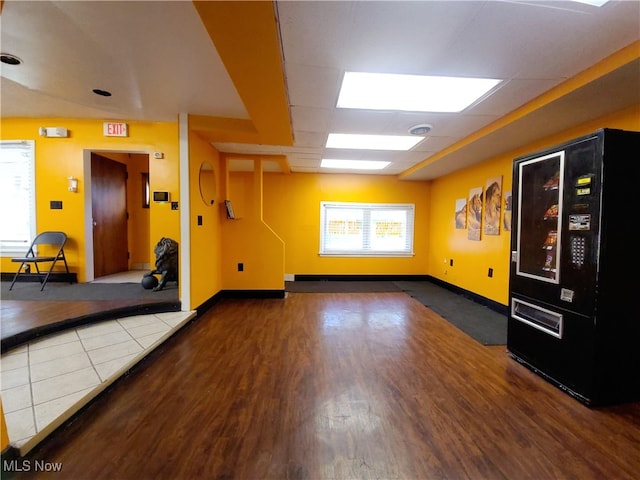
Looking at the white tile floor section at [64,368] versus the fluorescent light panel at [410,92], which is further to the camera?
the fluorescent light panel at [410,92]

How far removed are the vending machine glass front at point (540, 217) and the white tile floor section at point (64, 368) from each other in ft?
11.7

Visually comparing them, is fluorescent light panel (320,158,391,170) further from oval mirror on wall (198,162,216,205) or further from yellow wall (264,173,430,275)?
oval mirror on wall (198,162,216,205)

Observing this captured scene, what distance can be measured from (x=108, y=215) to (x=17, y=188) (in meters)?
1.12

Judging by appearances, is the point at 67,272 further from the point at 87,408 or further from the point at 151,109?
the point at 87,408

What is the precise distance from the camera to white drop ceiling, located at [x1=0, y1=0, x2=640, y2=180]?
59.4 inches

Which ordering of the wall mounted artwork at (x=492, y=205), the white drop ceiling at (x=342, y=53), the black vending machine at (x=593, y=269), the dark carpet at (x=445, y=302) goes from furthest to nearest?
1. the wall mounted artwork at (x=492, y=205)
2. the dark carpet at (x=445, y=302)
3. the black vending machine at (x=593, y=269)
4. the white drop ceiling at (x=342, y=53)

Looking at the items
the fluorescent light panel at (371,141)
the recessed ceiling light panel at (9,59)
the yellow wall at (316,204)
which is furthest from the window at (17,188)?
the fluorescent light panel at (371,141)

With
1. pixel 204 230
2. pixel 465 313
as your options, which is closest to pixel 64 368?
pixel 204 230

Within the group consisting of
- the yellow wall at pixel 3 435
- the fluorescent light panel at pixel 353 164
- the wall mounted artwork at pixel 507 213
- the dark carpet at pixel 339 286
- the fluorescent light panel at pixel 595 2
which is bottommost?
the dark carpet at pixel 339 286

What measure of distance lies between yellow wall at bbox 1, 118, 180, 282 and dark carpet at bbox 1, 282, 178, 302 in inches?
15.7

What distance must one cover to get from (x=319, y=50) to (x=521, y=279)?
8.60 ft

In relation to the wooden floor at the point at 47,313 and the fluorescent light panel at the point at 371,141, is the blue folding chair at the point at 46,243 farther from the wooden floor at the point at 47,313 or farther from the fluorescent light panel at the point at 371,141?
the fluorescent light panel at the point at 371,141

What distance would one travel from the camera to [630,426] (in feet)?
5.51

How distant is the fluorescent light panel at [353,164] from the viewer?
188 inches
